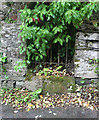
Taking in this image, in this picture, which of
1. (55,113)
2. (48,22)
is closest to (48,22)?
(48,22)

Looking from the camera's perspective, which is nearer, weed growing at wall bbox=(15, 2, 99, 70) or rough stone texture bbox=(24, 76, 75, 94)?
weed growing at wall bbox=(15, 2, 99, 70)

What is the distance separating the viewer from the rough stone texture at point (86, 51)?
3041 millimetres

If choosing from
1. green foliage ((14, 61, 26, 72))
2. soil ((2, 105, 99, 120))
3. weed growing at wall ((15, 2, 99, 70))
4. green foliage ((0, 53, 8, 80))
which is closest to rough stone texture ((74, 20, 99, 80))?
weed growing at wall ((15, 2, 99, 70))

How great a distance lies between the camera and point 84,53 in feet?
10.2

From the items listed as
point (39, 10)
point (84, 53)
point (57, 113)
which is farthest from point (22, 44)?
point (57, 113)

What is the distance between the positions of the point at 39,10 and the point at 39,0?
0.76ft

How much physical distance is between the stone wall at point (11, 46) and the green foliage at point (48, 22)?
203 millimetres

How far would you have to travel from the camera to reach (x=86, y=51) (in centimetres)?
310

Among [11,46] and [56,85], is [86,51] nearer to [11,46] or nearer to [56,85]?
[56,85]

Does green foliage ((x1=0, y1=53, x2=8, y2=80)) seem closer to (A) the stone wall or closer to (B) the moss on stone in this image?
(A) the stone wall

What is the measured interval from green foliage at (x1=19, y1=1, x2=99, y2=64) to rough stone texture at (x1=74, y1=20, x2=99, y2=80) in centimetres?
28

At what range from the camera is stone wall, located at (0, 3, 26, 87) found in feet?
10.5

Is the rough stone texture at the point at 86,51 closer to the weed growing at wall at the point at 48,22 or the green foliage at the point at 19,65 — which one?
the weed growing at wall at the point at 48,22

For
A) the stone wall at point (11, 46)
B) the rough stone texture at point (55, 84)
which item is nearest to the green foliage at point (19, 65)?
the stone wall at point (11, 46)
